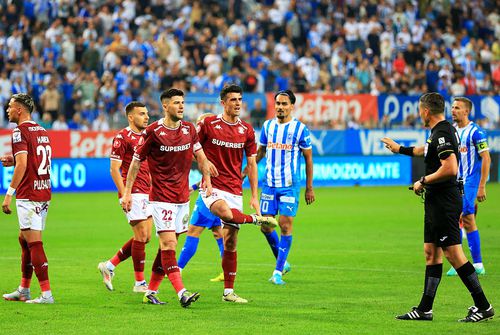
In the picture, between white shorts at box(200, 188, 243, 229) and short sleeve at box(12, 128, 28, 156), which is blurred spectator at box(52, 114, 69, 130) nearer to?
white shorts at box(200, 188, 243, 229)

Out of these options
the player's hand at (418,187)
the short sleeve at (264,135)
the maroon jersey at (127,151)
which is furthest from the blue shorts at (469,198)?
the maroon jersey at (127,151)

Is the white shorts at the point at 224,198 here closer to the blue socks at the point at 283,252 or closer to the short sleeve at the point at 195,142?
the short sleeve at the point at 195,142

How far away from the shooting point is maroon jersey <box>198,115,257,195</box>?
38.3 ft

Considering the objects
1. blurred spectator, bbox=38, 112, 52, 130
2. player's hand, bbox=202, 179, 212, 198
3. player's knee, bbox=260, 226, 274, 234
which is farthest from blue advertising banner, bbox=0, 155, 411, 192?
player's hand, bbox=202, 179, 212, 198

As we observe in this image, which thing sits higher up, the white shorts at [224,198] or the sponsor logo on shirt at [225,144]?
the sponsor logo on shirt at [225,144]

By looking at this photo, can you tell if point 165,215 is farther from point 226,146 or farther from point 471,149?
point 471,149

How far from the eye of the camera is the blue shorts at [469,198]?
14031 mm

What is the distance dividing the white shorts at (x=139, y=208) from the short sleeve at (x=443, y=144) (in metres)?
4.07

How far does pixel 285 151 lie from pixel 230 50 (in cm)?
2072

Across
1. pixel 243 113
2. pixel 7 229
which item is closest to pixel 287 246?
pixel 7 229

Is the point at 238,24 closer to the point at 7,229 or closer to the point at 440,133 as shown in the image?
the point at 7,229

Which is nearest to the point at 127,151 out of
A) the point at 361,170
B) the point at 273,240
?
the point at 273,240

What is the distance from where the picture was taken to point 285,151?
1356 centimetres

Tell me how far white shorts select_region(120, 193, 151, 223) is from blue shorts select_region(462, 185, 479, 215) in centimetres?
480
